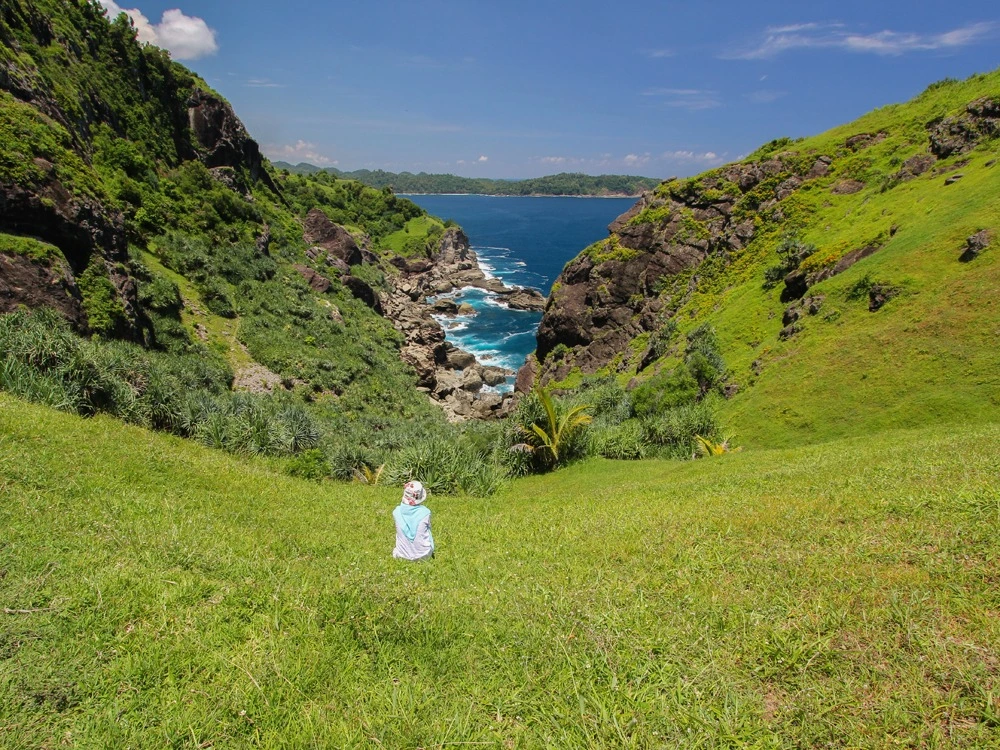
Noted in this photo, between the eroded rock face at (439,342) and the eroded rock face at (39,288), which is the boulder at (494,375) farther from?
the eroded rock face at (39,288)

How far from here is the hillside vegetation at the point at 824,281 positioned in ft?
66.9

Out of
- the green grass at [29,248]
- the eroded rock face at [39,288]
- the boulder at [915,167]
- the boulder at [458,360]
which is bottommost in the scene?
the boulder at [458,360]

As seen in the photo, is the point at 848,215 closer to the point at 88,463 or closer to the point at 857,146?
the point at 857,146

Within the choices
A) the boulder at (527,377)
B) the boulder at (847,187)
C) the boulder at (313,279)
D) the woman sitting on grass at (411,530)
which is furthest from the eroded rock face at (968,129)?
the boulder at (313,279)

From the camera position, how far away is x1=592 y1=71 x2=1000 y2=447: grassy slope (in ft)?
62.5

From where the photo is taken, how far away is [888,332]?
22406mm

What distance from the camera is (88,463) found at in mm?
10625

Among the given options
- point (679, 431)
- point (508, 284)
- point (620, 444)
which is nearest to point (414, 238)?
point (508, 284)

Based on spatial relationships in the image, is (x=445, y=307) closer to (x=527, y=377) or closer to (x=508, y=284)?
(x=508, y=284)

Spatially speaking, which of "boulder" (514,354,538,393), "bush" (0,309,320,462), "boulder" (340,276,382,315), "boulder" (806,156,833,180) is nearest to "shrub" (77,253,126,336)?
"bush" (0,309,320,462)

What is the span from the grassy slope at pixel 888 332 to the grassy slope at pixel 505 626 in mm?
10040

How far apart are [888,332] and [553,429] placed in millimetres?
15251

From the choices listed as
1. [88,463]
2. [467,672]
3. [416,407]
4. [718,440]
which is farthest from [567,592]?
[416,407]

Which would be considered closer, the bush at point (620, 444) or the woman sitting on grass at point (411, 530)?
the woman sitting on grass at point (411, 530)
